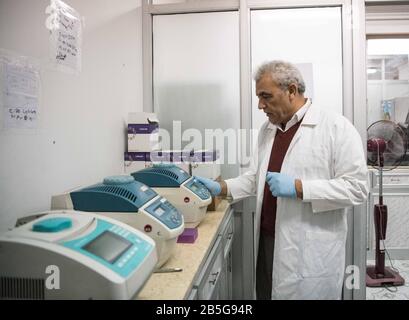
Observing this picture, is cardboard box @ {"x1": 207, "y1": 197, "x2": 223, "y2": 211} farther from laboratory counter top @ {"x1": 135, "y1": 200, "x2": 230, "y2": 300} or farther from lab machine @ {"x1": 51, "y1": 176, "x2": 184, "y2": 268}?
lab machine @ {"x1": 51, "y1": 176, "x2": 184, "y2": 268}

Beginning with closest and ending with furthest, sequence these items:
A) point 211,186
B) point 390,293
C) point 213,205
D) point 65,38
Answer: point 65,38
point 211,186
point 213,205
point 390,293

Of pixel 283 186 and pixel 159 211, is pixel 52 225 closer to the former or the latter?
pixel 159 211

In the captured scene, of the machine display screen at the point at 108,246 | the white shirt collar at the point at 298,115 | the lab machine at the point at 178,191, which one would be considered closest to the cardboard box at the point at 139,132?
the lab machine at the point at 178,191

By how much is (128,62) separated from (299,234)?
1334 millimetres

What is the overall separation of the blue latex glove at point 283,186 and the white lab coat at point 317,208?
5 cm

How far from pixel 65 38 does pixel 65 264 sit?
1.01 m

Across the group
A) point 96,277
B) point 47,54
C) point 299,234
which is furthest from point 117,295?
point 299,234

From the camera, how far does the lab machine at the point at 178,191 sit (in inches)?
57.6

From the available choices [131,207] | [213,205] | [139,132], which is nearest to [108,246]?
[131,207]

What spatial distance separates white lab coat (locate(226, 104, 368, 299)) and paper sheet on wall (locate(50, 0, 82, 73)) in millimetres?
1008

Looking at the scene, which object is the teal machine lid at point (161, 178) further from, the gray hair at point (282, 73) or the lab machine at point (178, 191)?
the gray hair at point (282, 73)

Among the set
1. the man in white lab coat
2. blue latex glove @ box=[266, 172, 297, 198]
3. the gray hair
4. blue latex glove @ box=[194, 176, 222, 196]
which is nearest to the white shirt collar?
the man in white lab coat

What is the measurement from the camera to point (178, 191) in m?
1.46

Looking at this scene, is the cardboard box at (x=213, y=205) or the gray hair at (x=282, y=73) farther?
the cardboard box at (x=213, y=205)
